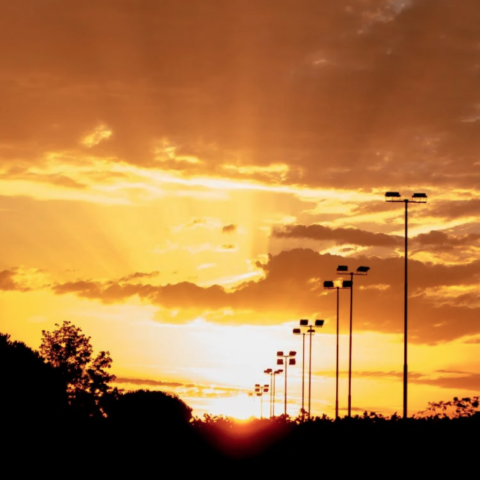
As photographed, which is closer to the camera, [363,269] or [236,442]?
[236,442]

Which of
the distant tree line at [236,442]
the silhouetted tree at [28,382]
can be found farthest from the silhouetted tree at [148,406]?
the distant tree line at [236,442]

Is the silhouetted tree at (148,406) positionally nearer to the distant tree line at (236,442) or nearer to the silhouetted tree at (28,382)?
the silhouetted tree at (28,382)

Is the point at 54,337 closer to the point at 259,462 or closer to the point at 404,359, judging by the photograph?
the point at 404,359

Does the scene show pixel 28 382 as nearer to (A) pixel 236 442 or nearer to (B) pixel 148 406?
(B) pixel 148 406

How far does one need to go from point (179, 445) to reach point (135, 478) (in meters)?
3.13

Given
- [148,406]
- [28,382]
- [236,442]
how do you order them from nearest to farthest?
[236,442]
[28,382]
[148,406]

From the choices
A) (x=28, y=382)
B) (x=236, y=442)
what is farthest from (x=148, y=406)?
(x=236, y=442)

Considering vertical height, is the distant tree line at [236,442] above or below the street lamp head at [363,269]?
below

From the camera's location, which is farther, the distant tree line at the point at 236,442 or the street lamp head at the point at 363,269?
the street lamp head at the point at 363,269

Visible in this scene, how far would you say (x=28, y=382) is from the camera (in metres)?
80.2

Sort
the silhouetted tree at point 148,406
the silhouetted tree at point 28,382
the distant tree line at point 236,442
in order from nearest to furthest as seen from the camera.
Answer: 1. the distant tree line at point 236,442
2. the silhouetted tree at point 28,382
3. the silhouetted tree at point 148,406

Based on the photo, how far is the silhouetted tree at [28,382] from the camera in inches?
2769

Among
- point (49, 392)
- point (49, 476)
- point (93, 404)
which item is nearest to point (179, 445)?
point (49, 476)

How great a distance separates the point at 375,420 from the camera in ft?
139
